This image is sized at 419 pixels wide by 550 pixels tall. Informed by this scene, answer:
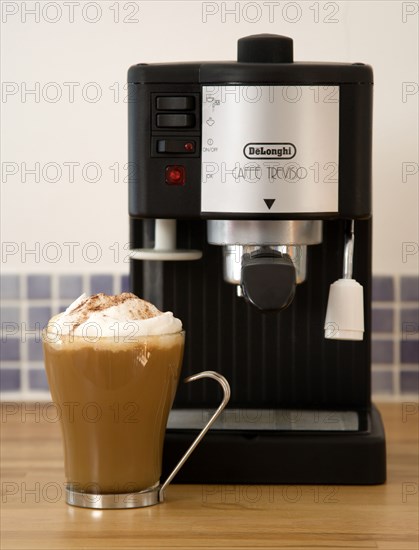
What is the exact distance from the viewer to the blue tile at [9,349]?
126 cm

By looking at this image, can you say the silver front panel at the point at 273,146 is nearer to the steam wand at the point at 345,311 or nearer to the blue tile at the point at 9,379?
the steam wand at the point at 345,311

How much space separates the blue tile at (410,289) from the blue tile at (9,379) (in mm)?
516

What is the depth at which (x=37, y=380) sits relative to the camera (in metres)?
1.27

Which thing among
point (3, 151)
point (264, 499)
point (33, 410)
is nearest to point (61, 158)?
point (3, 151)

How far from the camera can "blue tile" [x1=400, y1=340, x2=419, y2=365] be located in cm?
125

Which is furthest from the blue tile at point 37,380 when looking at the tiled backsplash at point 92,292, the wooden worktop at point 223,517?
the wooden worktop at point 223,517

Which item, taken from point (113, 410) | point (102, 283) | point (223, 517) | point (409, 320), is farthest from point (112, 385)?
point (409, 320)

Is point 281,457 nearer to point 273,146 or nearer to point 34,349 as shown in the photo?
point 273,146

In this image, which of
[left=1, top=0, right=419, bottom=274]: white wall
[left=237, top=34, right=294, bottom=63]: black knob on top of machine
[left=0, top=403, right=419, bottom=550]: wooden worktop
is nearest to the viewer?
[left=0, top=403, right=419, bottom=550]: wooden worktop

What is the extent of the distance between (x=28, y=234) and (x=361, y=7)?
517mm

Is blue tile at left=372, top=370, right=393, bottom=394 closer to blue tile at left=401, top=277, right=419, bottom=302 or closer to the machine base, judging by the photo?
blue tile at left=401, top=277, right=419, bottom=302

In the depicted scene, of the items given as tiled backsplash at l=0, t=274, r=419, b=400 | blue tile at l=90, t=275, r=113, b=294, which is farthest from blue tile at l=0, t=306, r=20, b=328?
blue tile at l=90, t=275, r=113, b=294

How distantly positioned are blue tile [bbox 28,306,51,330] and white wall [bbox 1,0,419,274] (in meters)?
0.05

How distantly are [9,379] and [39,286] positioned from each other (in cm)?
13
